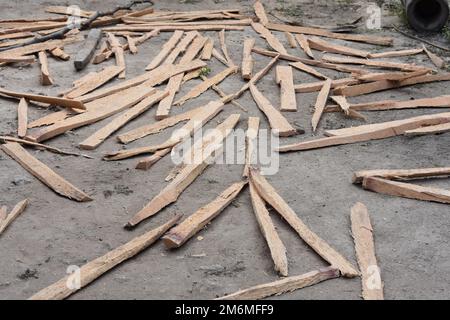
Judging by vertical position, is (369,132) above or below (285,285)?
above

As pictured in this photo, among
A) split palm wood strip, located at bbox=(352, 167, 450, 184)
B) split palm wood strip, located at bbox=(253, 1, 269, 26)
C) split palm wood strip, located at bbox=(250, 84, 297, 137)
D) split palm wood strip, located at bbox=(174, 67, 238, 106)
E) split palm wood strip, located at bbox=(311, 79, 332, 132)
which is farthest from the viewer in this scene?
split palm wood strip, located at bbox=(253, 1, 269, 26)

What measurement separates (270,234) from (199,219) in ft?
2.02

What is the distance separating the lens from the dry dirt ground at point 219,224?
457cm

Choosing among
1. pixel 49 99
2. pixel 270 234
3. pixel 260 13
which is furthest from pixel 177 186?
pixel 260 13

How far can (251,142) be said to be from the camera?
6715mm

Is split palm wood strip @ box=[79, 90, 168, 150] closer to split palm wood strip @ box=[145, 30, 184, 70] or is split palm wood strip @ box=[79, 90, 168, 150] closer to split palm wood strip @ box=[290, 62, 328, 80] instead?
split palm wood strip @ box=[145, 30, 184, 70]

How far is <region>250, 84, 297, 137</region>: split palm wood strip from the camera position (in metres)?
6.99

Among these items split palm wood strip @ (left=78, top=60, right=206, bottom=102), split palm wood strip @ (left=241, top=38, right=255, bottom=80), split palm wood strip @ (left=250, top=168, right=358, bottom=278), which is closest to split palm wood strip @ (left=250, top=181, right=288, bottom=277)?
split palm wood strip @ (left=250, top=168, right=358, bottom=278)

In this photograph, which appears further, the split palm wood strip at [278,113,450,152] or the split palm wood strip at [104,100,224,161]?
the split palm wood strip at [278,113,450,152]

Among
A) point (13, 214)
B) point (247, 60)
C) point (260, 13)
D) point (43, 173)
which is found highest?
point (260, 13)

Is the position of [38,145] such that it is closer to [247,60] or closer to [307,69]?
[247,60]

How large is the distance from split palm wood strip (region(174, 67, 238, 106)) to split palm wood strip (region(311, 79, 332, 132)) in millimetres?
1385

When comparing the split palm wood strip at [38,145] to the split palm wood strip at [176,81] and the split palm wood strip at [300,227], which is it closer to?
the split palm wood strip at [176,81]
